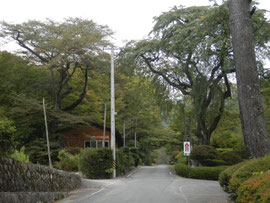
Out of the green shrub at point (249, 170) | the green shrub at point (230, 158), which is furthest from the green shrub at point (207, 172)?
the green shrub at point (249, 170)

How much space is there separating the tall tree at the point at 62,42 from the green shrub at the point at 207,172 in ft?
43.9

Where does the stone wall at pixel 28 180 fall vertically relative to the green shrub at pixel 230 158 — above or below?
above

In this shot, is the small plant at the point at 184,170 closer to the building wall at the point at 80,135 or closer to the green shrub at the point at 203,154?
the green shrub at the point at 203,154

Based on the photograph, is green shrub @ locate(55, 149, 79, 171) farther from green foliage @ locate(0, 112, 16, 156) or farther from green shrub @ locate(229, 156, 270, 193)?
green shrub @ locate(229, 156, 270, 193)

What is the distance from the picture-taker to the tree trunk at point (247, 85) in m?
9.61

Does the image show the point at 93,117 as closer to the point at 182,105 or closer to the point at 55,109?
the point at 55,109

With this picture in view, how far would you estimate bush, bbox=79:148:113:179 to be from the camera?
22422 millimetres

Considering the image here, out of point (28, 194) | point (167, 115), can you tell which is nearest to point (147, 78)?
point (167, 115)

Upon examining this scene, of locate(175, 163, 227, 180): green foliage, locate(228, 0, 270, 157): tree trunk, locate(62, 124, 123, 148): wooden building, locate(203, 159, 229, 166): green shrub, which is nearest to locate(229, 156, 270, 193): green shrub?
locate(228, 0, 270, 157): tree trunk

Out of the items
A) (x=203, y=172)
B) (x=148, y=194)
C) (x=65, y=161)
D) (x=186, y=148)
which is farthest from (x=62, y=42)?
(x=148, y=194)

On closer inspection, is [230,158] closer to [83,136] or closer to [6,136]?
[83,136]

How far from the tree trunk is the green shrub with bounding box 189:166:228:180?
48.8ft

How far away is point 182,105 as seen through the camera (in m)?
Result: 31.9

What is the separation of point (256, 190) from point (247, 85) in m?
4.27
